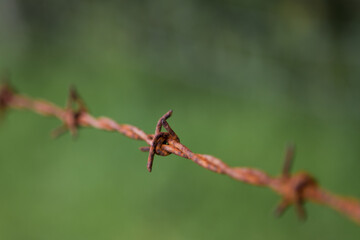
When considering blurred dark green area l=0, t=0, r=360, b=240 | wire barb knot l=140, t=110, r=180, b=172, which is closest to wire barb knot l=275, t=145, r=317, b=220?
wire barb knot l=140, t=110, r=180, b=172

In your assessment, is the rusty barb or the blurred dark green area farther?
the blurred dark green area

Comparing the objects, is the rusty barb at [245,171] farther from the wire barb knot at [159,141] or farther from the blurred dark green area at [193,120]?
the blurred dark green area at [193,120]

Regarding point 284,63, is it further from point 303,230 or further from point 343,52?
point 303,230

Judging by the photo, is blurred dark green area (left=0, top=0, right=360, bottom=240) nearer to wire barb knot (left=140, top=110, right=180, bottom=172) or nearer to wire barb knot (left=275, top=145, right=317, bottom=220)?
wire barb knot (left=275, top=145, right=317, bottom=220)

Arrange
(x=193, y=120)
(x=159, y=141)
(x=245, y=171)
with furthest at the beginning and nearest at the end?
(x=193, y=120), (x=245, y=171), (x=159, y=141)

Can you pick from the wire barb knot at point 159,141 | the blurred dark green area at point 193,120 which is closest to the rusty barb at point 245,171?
the wire barb knot at point 159,141

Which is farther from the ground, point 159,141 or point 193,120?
point 193,120

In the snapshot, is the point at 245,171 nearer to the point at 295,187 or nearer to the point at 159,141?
the point at 295,187

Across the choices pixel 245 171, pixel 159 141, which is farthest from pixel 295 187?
pixel 159 141

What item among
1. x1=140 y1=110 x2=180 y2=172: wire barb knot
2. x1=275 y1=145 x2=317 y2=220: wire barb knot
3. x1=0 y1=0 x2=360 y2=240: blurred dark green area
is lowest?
x1=275 y1=145 x2=317 y2=220: wire barb knot
